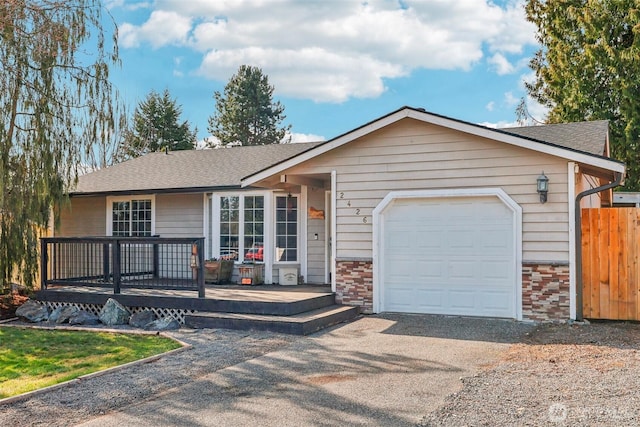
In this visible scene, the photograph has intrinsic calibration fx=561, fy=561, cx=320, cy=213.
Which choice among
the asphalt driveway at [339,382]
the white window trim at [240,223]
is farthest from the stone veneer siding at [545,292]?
the white window trim at [240,223]

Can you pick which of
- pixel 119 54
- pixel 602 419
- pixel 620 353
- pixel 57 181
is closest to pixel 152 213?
pixel 57 181

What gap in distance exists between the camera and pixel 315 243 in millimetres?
12617

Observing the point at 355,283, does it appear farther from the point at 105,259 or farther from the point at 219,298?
the point at 105,259

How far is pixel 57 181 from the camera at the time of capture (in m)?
11.4

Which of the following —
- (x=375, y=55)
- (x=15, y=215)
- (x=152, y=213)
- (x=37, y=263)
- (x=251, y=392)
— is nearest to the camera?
(x=251, y=392)

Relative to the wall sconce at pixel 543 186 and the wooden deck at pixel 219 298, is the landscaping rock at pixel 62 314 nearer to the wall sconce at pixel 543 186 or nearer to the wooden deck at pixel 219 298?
the wooden deck at pixel 219 298

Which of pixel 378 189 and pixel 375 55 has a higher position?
pixel 375 55

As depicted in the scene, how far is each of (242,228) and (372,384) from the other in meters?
7.65

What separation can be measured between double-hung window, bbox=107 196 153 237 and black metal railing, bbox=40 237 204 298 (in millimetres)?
573

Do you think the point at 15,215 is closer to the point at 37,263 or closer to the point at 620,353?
the point at 37,263

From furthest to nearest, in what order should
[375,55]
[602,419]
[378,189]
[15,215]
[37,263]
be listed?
1. [375,55]
2. [37,263]
3. [15,215]
4. [378,189]
5. [602,419]

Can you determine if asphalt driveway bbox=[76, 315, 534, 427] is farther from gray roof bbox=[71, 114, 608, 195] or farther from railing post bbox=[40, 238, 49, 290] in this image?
railing post bbox=[40, 238, 49, 290]

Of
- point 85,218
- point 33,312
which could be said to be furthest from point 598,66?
point 33,312

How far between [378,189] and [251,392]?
551cm
